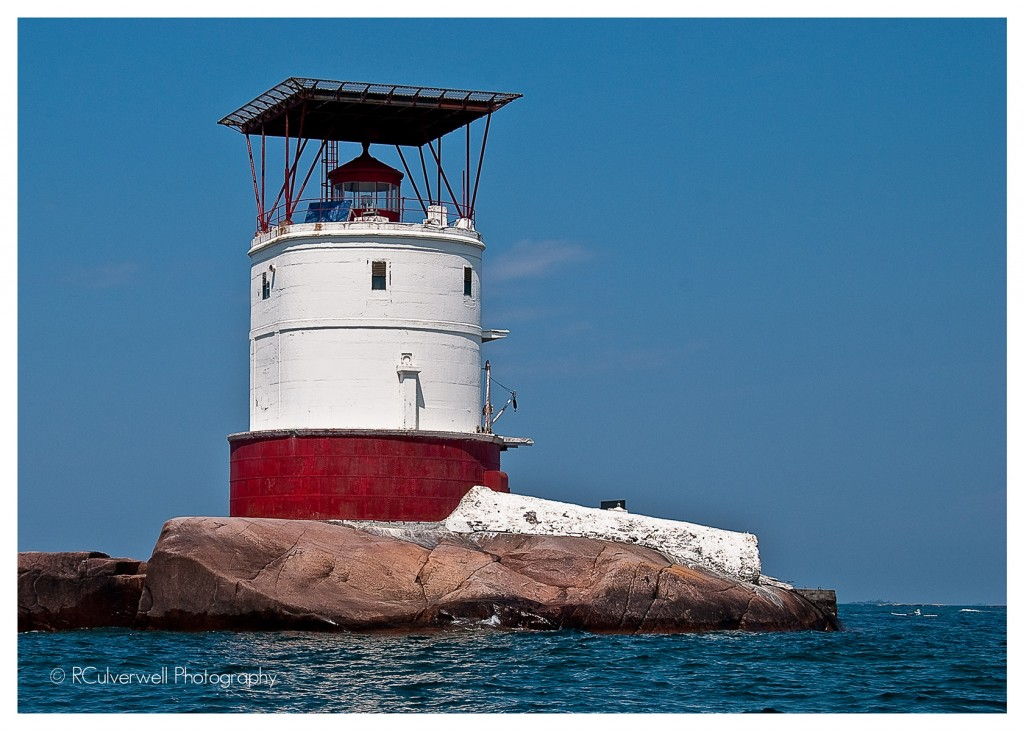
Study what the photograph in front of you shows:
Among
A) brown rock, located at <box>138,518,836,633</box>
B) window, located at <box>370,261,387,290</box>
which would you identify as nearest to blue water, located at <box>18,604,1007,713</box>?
brown rock, located at <box>138,518,836,633</box>

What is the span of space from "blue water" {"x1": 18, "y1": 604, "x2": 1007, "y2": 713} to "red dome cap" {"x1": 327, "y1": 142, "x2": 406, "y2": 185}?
12.5 m

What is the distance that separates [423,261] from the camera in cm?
3872

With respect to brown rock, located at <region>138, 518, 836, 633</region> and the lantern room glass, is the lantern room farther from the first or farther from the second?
brown rock, located at <region>138, 518, 836, 633</region>

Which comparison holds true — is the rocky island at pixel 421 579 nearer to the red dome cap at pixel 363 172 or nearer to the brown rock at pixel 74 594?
the brown rock at pixel 74 594

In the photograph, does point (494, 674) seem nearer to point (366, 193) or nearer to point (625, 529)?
point (625, 529)

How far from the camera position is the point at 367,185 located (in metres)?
40.7

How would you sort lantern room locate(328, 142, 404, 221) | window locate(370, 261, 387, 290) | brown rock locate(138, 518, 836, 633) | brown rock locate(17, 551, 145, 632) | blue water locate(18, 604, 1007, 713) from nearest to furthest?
blue water locate(18, 604, 1007, 713)
brown rock locate(138, 518, 836, 633)
brown rock locate(17, 551, 145, 632)
window locate(370, 261, 387, 290)
lantern room locate(328, 142, 404, 221)

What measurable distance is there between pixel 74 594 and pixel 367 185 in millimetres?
12079

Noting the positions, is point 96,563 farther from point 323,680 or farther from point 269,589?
point 323,680

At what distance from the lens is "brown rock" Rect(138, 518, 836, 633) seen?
32.8m

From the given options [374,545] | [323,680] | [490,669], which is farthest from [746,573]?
[323,680]

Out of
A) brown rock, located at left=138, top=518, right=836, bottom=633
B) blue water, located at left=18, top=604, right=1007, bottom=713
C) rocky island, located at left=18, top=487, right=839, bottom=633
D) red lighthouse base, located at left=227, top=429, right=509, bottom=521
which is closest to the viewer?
blue water, located at left=18, top=604, right=1007, bottom=713

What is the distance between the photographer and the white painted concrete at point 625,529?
36875 millimetres

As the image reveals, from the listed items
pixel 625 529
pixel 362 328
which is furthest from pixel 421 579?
pixel 362 328
